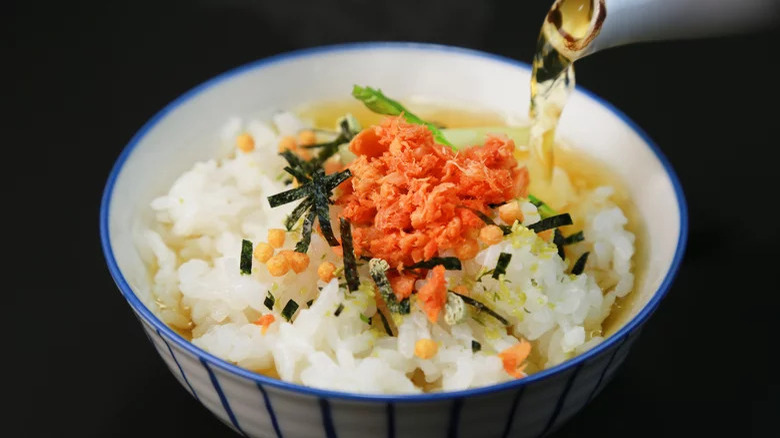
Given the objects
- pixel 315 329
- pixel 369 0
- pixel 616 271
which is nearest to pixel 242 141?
pixel 315 329

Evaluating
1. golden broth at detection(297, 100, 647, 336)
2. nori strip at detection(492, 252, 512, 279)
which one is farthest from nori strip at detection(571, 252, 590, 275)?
nori strip at detection(492, 252, 512, 279)

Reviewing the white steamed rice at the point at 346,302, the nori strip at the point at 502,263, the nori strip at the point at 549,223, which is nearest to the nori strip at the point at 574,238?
the white steamed rice at the point at 346,302

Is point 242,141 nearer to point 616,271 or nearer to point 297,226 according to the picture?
point 297,226

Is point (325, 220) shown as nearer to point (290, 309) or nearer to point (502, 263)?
point (290, 309)

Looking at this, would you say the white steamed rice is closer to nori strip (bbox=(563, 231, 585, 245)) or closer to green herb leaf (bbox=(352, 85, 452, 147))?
nori strip (bbox=(563, 231, 585, 245))

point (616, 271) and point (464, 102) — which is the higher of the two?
point (464, 102)

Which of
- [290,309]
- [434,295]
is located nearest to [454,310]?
[434,295]
